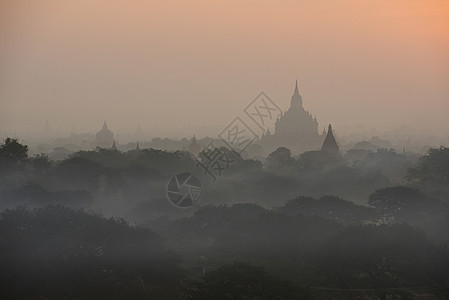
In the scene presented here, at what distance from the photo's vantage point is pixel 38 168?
188 feet

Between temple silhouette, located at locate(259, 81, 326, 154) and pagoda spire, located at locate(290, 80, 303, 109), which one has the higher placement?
pagoda spire, located at locate(290, 80, 303, 109)

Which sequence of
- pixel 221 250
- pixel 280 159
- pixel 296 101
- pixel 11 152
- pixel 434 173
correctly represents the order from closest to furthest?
pixel 221 250 < pixel 11 152 < pixel 434 173 < pixel 280 159 < pixel 296 101

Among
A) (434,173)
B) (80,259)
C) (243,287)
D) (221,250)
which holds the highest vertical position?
(80,259)

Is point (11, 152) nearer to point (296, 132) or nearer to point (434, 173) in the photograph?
point (434, 173)

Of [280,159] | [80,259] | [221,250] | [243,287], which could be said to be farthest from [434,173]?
[80,259]

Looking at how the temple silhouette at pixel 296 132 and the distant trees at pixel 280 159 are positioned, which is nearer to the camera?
the distant trees at pixel 280 159

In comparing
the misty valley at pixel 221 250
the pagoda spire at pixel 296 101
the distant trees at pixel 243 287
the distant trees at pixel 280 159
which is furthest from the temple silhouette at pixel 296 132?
the distant trees at pixel 243 287

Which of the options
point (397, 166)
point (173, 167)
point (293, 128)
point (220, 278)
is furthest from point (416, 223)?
point (293, 128)

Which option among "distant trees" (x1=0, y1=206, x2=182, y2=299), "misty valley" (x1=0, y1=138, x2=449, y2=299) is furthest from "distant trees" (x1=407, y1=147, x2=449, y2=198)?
"distant trees" (x1=0, y1=206, x2=182, y2=299)

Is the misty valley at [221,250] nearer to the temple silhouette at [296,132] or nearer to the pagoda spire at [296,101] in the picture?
the temple silhouette at [296,132]

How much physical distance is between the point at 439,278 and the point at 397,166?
55283 millimetres

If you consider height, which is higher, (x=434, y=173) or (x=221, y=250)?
(x=434, y=173)

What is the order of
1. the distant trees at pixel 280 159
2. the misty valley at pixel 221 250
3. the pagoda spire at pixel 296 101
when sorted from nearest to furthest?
the misty valley at pixel 221 250 → the distant trees at pixel 280 159 → the pagoda spire at pixel 296 101

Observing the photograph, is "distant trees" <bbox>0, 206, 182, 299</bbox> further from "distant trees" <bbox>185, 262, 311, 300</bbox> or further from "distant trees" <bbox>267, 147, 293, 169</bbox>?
"distant trees" <bbox>267, 147, 293, 169</bbox>
